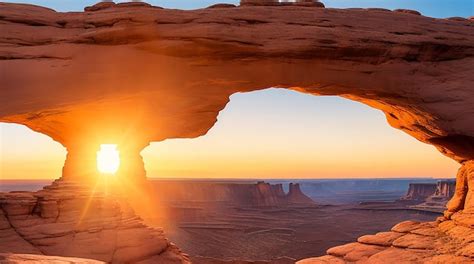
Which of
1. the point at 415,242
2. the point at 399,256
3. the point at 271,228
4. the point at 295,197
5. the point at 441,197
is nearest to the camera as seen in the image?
the point at 399,256

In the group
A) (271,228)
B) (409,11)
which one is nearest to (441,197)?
(271,228)

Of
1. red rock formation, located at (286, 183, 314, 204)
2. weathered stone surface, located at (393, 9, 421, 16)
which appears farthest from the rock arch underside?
red rock formation, located at (286, 183, 314, 204)

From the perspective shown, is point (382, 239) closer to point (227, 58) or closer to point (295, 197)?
point (227, 58)

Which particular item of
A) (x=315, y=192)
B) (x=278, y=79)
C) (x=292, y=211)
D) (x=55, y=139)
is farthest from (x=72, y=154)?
(x=315, y=192)

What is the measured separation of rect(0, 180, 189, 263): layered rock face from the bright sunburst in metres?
1.41

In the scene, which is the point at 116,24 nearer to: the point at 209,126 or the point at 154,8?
the point at 154,8

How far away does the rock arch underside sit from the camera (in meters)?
9.73

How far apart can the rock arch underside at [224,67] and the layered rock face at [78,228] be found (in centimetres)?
7

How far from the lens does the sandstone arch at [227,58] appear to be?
9664 mm

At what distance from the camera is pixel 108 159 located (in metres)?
15.7

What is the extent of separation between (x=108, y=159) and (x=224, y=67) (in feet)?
23.7

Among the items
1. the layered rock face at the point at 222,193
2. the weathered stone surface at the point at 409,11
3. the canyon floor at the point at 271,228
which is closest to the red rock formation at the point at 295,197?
the layered rock face at the point at 222,193

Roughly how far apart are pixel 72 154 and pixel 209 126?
489 cm

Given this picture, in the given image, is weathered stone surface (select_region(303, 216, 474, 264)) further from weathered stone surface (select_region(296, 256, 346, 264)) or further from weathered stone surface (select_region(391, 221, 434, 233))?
weathered stone surface (select_region(296, 256, 346, 264))
